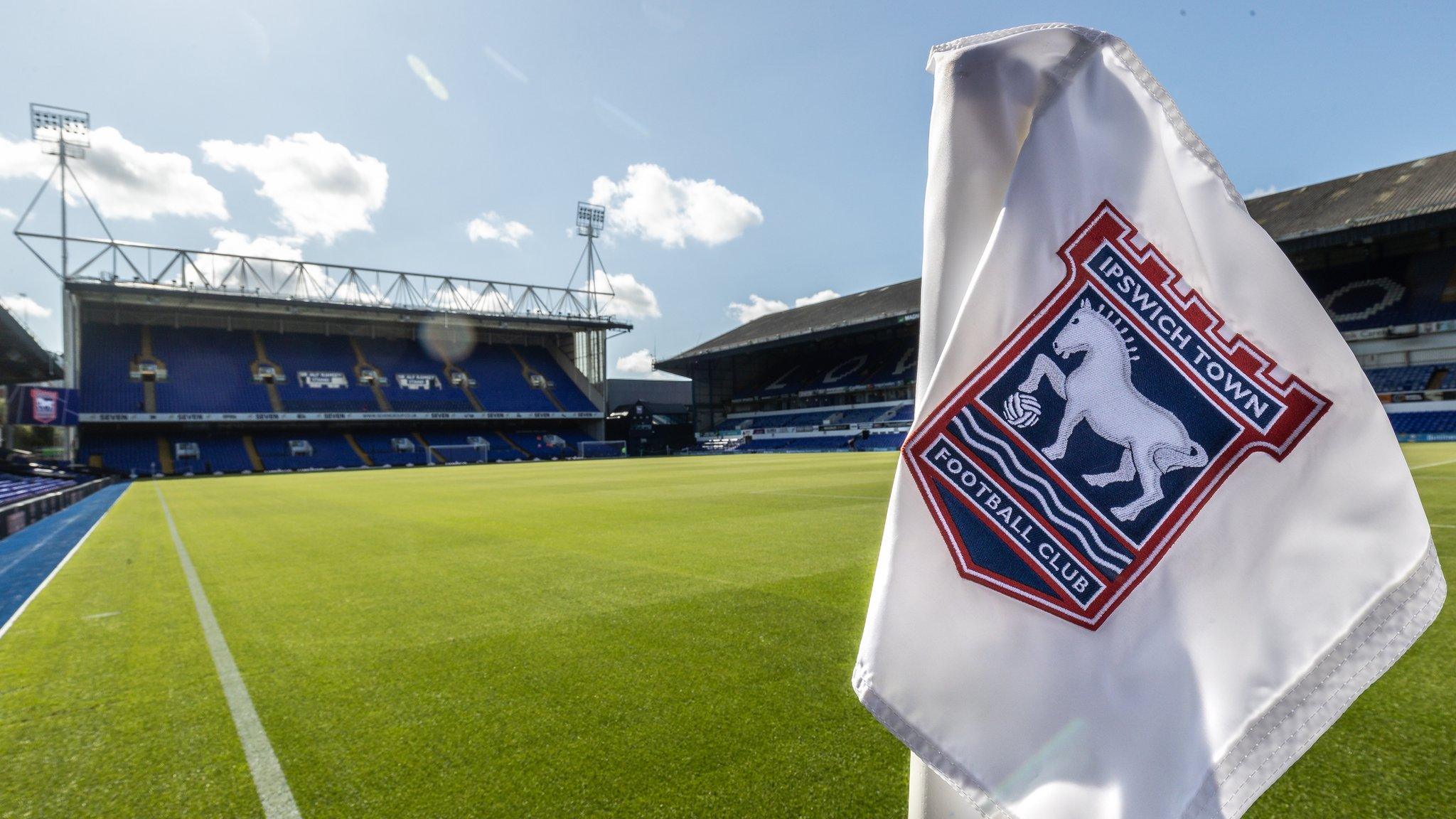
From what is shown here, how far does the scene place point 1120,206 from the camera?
3.32ft

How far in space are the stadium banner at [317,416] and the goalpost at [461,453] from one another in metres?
1.92

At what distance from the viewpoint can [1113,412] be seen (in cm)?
98

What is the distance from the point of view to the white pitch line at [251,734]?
203 centimetres

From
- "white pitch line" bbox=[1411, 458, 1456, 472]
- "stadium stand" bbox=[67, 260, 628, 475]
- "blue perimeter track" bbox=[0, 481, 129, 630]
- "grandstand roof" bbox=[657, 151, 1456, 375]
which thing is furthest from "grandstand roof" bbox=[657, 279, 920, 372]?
"blue perimeter track" bbox=[0, 481, 129, 630]

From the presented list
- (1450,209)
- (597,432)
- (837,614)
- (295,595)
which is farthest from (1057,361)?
(597,432)

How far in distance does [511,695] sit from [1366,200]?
37.8 metres

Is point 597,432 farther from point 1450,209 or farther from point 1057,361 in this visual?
point 1057,361

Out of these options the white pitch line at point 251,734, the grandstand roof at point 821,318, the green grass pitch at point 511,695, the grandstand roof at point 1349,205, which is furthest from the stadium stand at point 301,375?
the white pitch line at point 251,734

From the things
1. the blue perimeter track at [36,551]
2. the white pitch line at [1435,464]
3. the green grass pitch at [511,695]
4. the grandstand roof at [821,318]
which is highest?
the grandstand roof at [821,318]

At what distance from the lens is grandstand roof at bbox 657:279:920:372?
130ft

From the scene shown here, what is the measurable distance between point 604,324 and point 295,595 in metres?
42.5

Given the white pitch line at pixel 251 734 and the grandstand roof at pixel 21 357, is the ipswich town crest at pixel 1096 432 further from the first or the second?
the grandstand roof at pixel 21 357

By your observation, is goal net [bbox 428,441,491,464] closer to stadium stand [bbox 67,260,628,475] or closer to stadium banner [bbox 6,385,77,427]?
stadium stand [bbox 67,260,628,475]

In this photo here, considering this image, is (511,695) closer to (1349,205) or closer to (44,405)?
(44,405)
